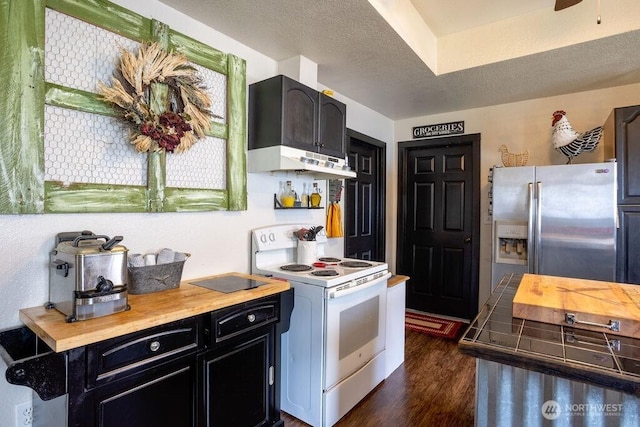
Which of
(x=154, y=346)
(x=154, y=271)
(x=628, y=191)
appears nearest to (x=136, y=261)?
(x=154, y=271)

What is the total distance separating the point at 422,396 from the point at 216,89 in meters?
2.51

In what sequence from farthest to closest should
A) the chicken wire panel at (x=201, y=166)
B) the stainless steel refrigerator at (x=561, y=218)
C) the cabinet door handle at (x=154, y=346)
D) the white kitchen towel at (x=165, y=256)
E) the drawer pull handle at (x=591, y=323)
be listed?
the stainless steel refrigerator at (x=561, y=218), the chicken wire panel at (x=201, y=166), the white kitchen towel at (x=165, y=256), the cabinet door handle at (x=154, y=346), the drawer pull handle at (x=591, y=323)

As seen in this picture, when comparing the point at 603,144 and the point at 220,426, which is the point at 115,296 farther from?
the point at 603,144

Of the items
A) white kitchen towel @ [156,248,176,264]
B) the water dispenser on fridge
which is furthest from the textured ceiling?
white kitchen towel @ [156,248,176,264]

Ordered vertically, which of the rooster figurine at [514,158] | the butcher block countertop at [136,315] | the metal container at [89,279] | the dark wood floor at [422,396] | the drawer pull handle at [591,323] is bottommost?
the dark wood floor at [422,396]

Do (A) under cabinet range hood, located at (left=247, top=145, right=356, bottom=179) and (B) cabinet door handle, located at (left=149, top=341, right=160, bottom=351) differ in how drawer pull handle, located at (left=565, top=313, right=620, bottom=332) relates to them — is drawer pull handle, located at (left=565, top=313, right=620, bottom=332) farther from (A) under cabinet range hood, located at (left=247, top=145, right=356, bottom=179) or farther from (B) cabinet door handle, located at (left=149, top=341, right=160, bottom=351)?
(A) under cabinet range hood, located at (left=247, top=145, right=356, bottom=179)

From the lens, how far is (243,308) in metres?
1.71

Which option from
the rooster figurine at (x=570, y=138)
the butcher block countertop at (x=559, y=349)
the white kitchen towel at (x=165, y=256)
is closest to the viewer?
the butcher block countertop at (x=559, y=349)

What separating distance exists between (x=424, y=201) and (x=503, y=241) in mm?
1209

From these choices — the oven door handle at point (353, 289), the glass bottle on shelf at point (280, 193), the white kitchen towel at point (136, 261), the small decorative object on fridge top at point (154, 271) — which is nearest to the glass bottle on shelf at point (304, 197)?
the glass bottle on shelf at point (280, 193)

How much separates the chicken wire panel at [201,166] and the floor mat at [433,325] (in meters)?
2.66

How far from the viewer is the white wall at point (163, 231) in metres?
1.44

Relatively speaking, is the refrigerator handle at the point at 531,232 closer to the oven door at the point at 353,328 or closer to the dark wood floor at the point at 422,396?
the dark wood floor at the point at 422,396

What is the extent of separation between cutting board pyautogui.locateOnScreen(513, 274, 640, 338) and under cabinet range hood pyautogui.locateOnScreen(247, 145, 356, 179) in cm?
145
